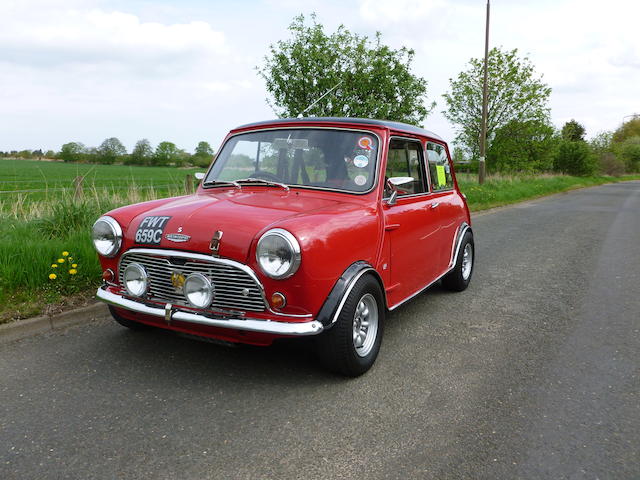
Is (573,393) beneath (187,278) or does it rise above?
beneath

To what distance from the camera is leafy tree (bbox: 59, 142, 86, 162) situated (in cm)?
6574

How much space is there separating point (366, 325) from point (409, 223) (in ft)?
3.35

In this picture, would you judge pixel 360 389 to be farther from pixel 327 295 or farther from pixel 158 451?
pixel 158 451

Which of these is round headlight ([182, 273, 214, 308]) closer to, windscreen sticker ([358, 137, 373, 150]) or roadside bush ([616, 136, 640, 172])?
windscreen sticker ([358, 137, 373, 150])

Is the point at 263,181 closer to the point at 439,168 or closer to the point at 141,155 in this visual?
the point at 439,168

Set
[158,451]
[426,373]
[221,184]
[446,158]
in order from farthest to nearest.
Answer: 1. [446,158]
2. [221,184]
3. [426,373]
4. [158,451]

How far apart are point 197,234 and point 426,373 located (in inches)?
71.9

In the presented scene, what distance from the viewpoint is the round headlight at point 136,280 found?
10.6 feet

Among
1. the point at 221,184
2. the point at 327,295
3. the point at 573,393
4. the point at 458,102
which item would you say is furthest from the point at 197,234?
the point at 458,102

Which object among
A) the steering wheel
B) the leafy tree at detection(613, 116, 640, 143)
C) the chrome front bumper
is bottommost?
the chrome front bumper

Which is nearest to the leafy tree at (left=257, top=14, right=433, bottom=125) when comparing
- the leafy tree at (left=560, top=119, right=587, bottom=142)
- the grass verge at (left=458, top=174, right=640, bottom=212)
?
the grass verge at (left=458, top=174, right=640, bottom=212)

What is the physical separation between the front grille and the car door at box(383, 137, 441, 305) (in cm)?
123

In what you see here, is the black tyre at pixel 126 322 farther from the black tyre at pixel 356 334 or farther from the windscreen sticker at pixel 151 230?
the black tyre at pixel 356 334

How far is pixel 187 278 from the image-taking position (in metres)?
3.04
